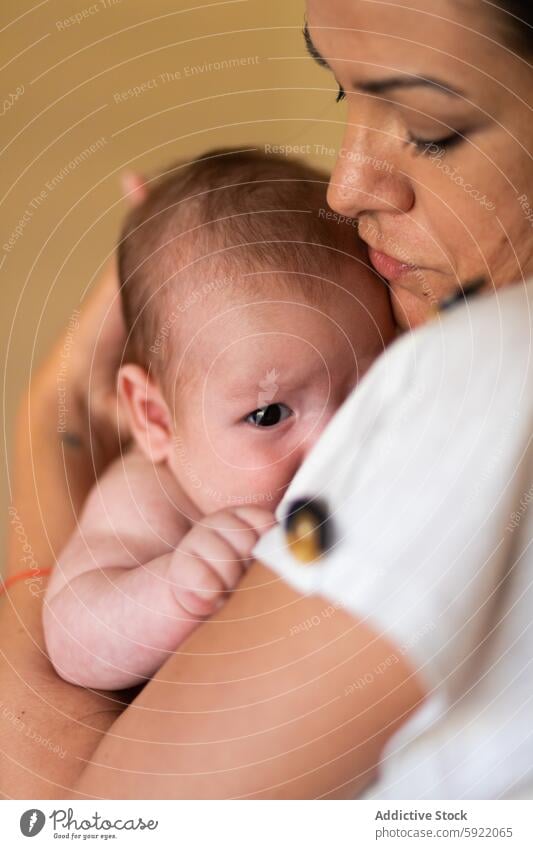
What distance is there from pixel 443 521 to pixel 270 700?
0.13 meters

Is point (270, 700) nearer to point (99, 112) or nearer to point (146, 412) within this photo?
point (146, 412)

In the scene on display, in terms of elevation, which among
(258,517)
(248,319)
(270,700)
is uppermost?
(248,319)

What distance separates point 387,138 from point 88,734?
0.41m

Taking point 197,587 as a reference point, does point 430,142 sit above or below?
above

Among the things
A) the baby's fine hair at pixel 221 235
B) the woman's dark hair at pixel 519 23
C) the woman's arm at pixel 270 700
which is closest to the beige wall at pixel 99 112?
the baby's fine hair at pixel 221 235

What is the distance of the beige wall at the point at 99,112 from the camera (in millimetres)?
584

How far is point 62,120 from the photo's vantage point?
59cm

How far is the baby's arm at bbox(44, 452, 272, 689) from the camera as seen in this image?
542mm

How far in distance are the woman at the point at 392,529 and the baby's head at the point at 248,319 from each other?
28 millimetres

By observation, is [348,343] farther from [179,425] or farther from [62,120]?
[62,120]

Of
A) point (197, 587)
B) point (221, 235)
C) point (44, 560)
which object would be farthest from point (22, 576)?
point (221, 235)

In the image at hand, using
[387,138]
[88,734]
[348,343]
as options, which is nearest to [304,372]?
[348,343]

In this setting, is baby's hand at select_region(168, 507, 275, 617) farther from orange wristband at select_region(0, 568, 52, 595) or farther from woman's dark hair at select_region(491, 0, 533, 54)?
→ woman's dark hair at select_region(491, 0, 533, 54)

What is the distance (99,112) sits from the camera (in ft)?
1.93
